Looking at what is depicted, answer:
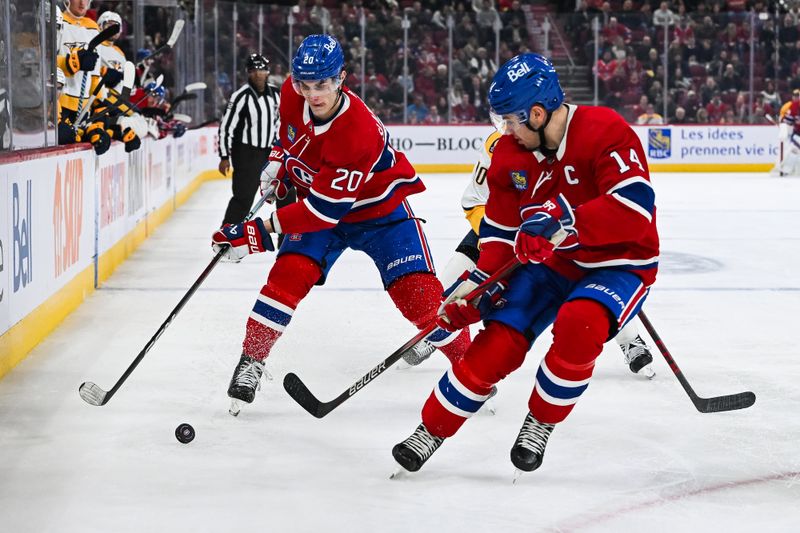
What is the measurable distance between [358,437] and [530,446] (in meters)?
0.63

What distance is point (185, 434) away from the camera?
2.98 m

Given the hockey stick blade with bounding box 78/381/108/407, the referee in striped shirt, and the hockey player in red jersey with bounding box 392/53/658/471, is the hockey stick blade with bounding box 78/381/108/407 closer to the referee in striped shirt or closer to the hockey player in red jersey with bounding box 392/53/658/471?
the hockey player in red jersey with bounding box 392/53/658/471

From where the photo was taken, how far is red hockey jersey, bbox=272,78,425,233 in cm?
321

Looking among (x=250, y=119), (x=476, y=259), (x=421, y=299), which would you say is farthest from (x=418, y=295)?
(x=250, y=119)

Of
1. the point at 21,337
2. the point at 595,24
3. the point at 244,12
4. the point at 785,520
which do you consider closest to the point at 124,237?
the point at 21,337

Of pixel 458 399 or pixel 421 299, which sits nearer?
pixel 458 399

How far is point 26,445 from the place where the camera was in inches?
118

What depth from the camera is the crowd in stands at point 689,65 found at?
627 inches

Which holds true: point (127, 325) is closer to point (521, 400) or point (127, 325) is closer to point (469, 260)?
point (469, 260)

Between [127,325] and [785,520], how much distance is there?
305 centimetres

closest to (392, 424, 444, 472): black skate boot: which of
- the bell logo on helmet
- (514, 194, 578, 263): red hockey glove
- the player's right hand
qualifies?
(514, 194, 578, 263): red hockey glove

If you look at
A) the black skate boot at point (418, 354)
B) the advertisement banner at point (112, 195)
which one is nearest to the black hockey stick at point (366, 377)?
the black skate boot at point (418, 354)

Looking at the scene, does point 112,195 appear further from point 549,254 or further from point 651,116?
point 651,116

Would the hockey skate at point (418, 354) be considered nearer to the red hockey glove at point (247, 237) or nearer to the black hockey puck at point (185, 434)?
the red hockey glove at point (247, 237)
